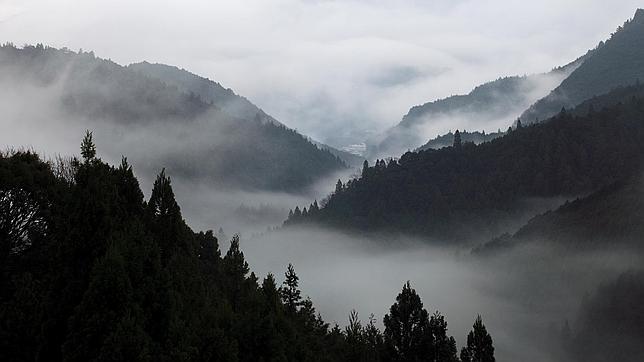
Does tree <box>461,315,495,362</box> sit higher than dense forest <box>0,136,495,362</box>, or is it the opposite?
dense forest <box>0,136,495,362</box>

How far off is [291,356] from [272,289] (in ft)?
11.2

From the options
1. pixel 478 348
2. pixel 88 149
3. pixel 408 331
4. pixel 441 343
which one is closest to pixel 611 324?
pixel 478 348

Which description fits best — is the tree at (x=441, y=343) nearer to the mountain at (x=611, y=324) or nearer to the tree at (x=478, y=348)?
the tree at (x=478, y=348)

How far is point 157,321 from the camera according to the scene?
22719mm

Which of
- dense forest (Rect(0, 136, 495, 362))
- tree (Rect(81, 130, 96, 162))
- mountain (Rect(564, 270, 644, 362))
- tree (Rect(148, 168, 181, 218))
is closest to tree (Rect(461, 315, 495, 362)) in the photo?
dense forest (Rect(0, 136, 495, 362))

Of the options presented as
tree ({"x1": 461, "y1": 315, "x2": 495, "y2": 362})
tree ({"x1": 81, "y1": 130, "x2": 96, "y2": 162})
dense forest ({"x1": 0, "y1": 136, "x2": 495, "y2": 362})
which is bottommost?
tree ({"x1": 461, "y1": 315, "x2": 495, "y2": 362})

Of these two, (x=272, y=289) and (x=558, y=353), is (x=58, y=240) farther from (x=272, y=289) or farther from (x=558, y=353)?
(x=558, y=353)

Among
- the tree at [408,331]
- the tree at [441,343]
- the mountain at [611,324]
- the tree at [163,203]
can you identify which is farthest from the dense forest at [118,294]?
the mountain at [611,324]

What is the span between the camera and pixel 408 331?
170 ft

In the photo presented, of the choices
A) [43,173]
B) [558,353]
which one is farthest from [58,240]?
A: [558,353]

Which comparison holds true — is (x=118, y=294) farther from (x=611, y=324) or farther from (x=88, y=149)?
(x=611, y=324)

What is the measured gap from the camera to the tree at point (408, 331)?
167ft

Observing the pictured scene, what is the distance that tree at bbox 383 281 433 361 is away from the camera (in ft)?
167

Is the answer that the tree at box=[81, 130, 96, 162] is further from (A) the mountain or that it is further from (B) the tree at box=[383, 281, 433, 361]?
(A) the mountain
